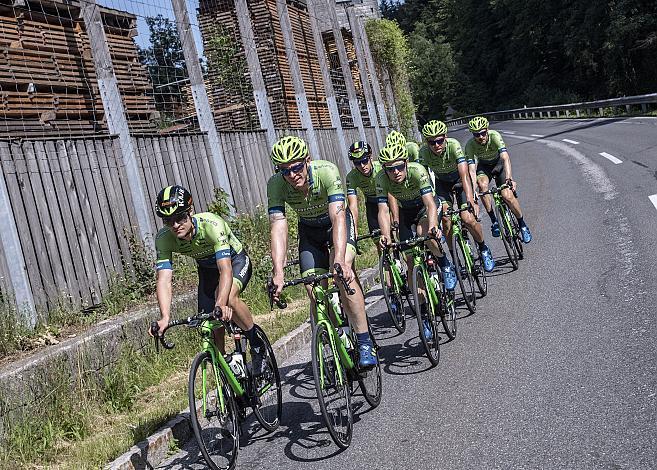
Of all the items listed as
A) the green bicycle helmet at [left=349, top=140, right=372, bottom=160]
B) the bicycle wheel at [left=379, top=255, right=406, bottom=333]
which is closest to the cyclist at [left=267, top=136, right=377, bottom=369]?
the bicycle wheel at [left=379, top=255, right=406, bottom=333]

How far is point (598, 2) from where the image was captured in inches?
2295

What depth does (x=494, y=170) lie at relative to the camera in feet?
40.8

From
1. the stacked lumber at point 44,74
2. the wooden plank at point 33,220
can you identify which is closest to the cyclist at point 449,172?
the wooden plank at point 33,220

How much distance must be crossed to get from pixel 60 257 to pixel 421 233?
3.91 meters

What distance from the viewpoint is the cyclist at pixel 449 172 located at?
1019 centimetres

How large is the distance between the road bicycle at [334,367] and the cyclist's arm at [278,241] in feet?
1.04

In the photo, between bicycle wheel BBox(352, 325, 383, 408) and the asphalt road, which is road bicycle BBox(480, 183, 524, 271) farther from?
→ bicycle wheel BBox(352, 325, 383, 408)

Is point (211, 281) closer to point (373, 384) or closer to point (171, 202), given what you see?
point (171, 202)

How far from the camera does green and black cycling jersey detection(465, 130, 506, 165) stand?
12.2 m

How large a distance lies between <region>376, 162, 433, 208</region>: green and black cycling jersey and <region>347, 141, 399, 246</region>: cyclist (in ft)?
0.66

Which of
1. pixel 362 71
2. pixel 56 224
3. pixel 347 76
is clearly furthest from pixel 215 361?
pixel 362 71

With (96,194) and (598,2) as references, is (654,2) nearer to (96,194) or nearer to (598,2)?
(598,2)

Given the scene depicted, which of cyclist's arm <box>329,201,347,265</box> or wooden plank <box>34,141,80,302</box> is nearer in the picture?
cyclist's arm <box>329,201,347,265</box>

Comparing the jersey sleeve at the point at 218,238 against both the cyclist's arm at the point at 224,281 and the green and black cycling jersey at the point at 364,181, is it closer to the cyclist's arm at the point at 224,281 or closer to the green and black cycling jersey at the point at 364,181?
the cyclist's arm at the point at 224,281
